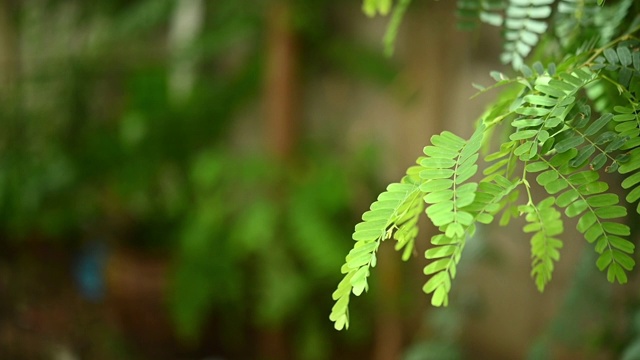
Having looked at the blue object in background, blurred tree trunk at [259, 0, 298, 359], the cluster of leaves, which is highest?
the cluster of leaves

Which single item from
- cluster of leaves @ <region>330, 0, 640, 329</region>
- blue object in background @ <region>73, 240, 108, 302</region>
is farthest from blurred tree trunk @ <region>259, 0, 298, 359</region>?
cluster of leaves @ <region>330, 0, 640, 329</region>

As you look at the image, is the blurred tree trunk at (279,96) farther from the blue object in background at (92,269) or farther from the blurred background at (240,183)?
the blue object in background at (92,269)

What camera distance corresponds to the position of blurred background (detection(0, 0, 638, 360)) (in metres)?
2.08

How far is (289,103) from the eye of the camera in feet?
7.49

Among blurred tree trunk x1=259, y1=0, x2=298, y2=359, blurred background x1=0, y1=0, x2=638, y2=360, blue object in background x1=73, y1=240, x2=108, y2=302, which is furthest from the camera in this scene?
blue object in background x1=73, y1=240, x2=108, y2=302

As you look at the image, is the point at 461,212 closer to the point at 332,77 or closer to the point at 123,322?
the point at 332,77

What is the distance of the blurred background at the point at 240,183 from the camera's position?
2.08m

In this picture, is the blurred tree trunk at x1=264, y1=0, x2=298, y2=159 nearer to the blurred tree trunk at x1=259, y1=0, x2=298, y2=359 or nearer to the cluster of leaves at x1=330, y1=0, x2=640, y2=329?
the blurred tree trunk at x1=259, y1=0, x2=298, y2=359

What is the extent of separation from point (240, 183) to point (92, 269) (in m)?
0.62

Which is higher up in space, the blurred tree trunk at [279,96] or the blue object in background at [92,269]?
the blurred tree trunk at [279,96]

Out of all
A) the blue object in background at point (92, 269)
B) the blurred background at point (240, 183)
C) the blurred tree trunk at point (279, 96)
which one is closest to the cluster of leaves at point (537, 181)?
the blurred background at point (240, 183)

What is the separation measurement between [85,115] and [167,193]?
1.48ft

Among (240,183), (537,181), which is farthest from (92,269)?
(537,181)

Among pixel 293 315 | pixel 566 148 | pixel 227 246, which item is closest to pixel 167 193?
pixel 227 246
